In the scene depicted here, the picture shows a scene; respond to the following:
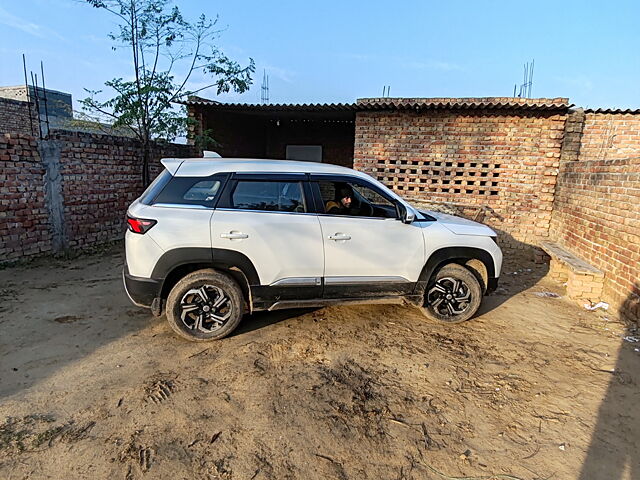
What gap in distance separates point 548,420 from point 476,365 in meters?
0.78

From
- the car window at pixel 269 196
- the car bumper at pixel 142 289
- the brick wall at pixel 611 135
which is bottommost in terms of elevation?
the car bumper at pixel 142 289

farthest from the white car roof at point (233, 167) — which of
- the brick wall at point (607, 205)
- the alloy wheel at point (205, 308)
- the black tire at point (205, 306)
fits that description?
the brick wall at point (607, 205)

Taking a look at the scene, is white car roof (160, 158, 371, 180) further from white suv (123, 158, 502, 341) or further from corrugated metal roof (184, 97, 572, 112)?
corrugated metal roof (184, 97, 572, 112)

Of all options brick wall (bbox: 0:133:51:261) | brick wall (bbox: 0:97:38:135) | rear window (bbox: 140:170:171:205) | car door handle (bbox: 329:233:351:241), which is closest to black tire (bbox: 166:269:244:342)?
rear window (bbox: 140:170:171:205)

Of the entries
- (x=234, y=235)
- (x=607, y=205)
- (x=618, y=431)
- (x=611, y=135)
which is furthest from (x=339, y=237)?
(x=611, y=135)

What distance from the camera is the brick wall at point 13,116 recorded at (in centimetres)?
1198

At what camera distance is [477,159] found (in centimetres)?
812

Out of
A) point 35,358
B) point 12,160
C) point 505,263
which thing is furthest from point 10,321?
point 505,263

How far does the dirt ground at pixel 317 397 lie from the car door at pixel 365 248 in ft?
1.80

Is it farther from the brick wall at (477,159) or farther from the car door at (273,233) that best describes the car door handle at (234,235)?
the brick wall at (477,159)

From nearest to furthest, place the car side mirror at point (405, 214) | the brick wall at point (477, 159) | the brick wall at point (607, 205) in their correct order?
the car side mirror at point (405, 214) → the brick wall at point (607, 205) → the brick wall at point (477, 159)

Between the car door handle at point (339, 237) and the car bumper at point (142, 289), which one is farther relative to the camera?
the car door handle at point (339, 237)

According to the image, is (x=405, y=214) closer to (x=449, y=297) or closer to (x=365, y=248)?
(x=365, y=248)

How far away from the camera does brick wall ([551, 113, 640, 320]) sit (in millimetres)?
4574
